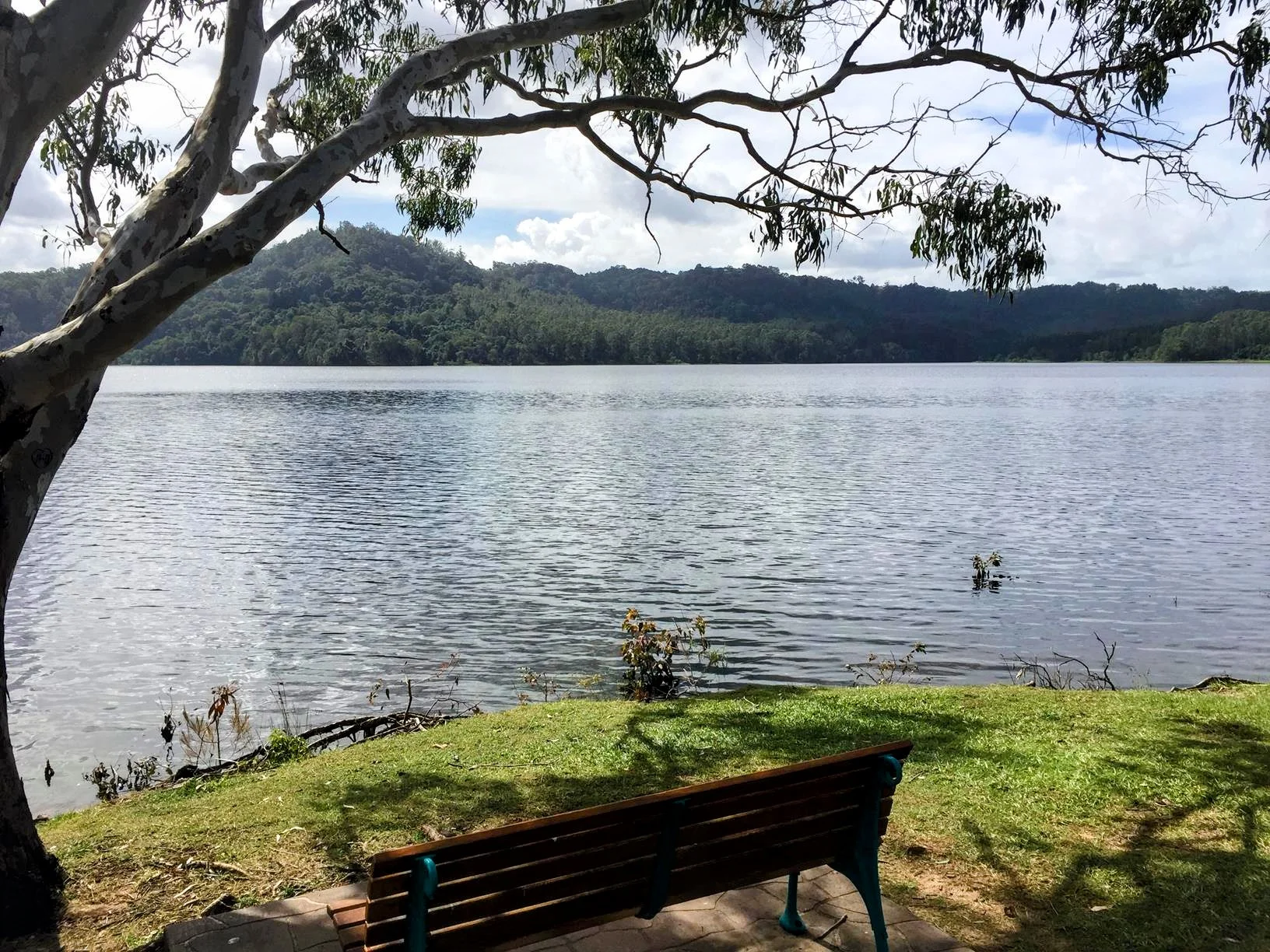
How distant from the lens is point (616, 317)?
126m

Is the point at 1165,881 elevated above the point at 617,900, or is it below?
below

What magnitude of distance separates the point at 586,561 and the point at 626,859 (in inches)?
485

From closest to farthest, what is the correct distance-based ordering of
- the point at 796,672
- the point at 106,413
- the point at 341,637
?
the point at 796,672
the point at 341,637
the point at 106,413

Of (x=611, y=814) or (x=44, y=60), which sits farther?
(x=44, y=60)

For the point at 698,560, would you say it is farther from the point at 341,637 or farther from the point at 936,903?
the point at 936,903

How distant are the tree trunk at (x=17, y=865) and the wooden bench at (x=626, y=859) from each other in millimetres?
1503

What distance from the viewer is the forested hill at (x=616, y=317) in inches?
4163

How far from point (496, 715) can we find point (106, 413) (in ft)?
158

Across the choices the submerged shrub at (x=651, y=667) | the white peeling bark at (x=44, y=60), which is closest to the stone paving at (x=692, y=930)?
the white peeling bark at (x=44, y=60)

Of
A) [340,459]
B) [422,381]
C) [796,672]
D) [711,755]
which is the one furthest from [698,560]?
[422,381]

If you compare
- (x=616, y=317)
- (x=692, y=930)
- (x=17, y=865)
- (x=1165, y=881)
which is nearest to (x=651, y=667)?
(x=1165, y=881)

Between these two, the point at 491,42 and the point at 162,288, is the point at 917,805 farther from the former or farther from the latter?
the point at 491,42

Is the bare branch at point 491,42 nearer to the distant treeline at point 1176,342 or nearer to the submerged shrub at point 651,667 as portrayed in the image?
the submerged shrub at point 651,667

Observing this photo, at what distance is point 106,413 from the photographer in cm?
4850
